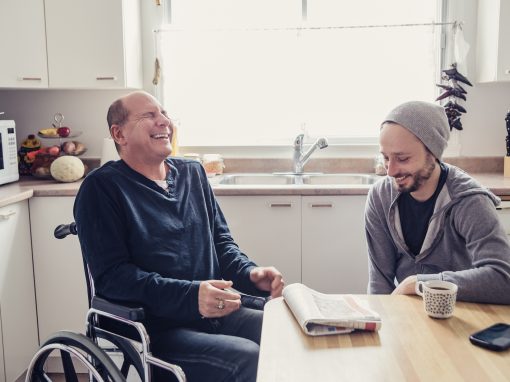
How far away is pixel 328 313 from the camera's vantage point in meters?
1.26

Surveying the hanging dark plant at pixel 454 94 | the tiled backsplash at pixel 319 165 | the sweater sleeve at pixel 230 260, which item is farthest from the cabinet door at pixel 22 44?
the hanging dark plant at pixel 454 94

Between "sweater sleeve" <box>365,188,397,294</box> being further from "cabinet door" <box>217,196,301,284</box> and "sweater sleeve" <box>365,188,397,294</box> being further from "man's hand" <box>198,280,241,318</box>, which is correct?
"cabinet door" <box>217,196,301,284</box>

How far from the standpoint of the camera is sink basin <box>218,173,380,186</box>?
3.15m

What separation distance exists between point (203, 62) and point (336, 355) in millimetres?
2510

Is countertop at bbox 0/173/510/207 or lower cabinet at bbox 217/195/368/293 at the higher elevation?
countertop at bbox 0/173/510/207

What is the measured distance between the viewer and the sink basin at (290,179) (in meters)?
3.15

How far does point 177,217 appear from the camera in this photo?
178cm

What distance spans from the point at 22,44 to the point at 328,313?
2301mm

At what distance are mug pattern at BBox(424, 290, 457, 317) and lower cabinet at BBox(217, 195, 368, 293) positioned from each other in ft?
4.55

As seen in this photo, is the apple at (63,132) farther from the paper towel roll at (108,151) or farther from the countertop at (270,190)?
the countertop at (270,190)

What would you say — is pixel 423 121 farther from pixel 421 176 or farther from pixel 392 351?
pixel 392 351

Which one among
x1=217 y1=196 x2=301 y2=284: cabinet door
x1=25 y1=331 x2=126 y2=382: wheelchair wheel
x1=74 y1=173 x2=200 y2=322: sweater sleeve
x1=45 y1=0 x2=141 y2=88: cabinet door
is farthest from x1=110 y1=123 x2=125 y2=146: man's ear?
x1=45 y1=0 x2=141 y2=88: cabinet door

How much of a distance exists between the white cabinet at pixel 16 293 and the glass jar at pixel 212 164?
95 cm

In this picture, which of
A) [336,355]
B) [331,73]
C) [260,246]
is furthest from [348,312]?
[331,73]
